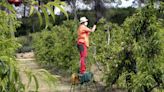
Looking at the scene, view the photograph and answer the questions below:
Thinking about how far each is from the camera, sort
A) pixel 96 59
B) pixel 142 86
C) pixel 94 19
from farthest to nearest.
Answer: pixel 94 19 → pixel 96 59 → pixel 142 86

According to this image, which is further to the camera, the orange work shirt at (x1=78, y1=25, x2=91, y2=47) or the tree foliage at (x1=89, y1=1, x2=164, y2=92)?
the orange work shirt at (x1=78, y1=25, x2=91, y2=47)

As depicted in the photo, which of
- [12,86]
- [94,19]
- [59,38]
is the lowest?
[94,19]

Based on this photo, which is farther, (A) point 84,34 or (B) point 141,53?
(A) point 84,34

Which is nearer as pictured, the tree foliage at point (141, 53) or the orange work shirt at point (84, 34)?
the tree foliage at point (141, 53)

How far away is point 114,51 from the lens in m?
8.61

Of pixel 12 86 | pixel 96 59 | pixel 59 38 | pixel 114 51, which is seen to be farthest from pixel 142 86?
pixel 59 38

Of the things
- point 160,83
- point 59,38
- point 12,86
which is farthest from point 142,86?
point 59,38

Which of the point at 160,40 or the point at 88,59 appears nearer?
the point at 160,40

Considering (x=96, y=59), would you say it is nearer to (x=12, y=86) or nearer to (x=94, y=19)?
(x=12, y=86)

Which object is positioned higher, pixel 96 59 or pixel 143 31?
pixel 143 31

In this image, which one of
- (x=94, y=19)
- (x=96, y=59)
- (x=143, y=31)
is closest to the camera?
(x=143, y=31)

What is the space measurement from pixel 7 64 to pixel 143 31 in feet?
21.5

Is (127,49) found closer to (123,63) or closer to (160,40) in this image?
(123,63)

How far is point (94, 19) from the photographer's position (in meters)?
37.1
